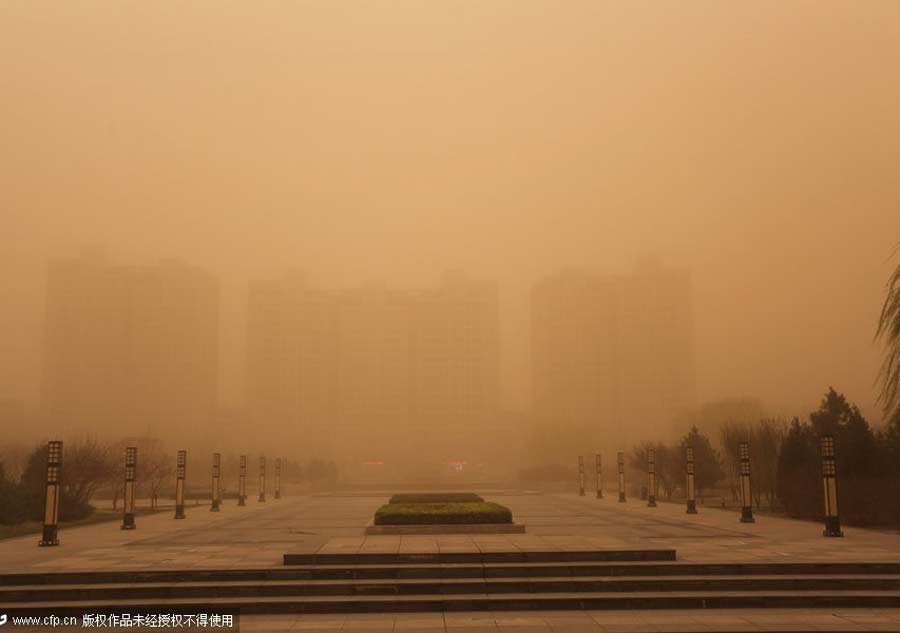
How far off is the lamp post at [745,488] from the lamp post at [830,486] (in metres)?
3.39

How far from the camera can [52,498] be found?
54.9 feet

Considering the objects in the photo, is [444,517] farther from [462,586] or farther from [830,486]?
[830,486]

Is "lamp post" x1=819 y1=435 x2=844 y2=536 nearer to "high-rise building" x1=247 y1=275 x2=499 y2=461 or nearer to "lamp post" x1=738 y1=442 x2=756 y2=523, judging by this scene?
"lamp post" x1=738 y1=442 x2=756 y2=523

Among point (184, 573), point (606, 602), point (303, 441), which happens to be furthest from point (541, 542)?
point (303, 441)

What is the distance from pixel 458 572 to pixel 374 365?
60.3m

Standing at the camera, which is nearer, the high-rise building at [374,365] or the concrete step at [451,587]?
the concrete step at [451,587]

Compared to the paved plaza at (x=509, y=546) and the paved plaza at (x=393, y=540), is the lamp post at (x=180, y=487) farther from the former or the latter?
the paved plaza at (x=509, y=546)

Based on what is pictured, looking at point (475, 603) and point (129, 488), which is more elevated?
point (129, 488)

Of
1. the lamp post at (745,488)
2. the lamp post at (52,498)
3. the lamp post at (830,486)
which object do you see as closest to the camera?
the lamp post at (52,498)

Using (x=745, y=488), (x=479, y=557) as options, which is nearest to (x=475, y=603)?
(x=479, y=557)

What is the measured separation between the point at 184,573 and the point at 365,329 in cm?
6101

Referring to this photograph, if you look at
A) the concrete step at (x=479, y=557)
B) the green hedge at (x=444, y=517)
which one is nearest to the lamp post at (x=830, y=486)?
the concrete step at (x=479, y=557)

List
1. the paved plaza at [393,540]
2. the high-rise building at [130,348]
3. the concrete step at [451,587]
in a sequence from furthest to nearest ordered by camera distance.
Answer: the high-rise building at [130,348], the paved plaza at [393,540], the concrete step at [451,587]

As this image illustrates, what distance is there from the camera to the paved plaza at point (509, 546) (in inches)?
382
